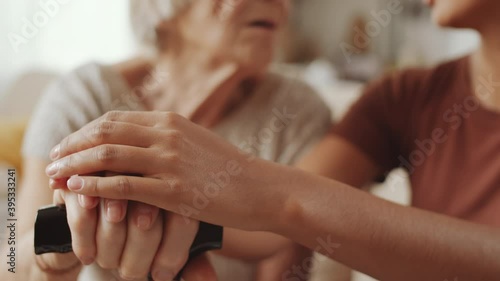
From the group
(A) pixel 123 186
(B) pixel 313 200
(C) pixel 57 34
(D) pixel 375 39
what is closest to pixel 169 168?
(A) pixel 123 186

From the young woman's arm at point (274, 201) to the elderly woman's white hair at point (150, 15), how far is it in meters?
0.37

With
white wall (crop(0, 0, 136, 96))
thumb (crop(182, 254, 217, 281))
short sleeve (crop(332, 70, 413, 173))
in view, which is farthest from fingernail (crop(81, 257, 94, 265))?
white wall (crop(0, 0, 136, 96))

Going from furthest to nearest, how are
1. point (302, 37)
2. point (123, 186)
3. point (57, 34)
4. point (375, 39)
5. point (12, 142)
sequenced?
point (302, 37) < point (375, 39) < point (57, 34) < point (12, 142) < point (123, 186)

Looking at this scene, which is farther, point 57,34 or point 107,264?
point 57,34

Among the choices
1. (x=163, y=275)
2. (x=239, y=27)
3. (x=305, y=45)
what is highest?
(x=239, y=27)

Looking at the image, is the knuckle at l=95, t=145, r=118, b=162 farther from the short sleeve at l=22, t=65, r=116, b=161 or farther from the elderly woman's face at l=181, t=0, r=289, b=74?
the elderly woman's face at l=181, t=0, r=289, b=74

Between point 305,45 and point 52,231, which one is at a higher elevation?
point 52,231

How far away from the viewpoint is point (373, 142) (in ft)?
2.78

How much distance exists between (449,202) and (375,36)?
2.50m

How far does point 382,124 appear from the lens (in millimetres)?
867

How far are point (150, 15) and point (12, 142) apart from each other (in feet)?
2.03

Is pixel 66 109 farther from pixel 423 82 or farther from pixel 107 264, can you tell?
pixel 423 82

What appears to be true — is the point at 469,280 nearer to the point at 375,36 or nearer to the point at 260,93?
the point at 260,93

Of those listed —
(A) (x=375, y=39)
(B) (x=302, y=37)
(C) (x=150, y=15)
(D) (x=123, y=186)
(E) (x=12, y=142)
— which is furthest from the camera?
(B) (x=302, y=37)
